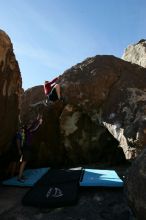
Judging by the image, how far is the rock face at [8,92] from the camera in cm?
1129

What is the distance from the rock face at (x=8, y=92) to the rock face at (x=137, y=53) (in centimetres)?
915

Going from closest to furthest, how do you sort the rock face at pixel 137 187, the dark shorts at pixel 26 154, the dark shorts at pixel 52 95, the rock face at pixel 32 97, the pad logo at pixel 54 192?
the rock face at pixel 137 187 → the pad logo at pixel 54 192 → the dark shorts at pixel 26 154 → the dark shorts at pixel 52 95 → the rock face at pixel 32 97

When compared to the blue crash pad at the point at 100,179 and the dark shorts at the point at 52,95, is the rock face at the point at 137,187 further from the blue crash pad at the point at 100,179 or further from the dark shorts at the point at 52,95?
the dark shorts at the point at 52,95

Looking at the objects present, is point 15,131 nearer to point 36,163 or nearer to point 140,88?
point 36,163

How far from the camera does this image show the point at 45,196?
9.34 m

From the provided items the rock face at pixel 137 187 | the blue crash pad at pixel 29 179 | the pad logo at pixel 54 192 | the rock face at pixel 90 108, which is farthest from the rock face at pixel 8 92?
the rock face at pixel 137 187

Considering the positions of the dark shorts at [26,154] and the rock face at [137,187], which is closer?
the rock face at [137,187]

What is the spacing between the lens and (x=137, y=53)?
802 inches

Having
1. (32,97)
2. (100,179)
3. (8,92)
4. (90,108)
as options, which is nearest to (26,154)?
(8,92)

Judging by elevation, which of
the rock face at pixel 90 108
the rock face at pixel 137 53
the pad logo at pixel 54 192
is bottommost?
→ the pad logo at pixel 54 192

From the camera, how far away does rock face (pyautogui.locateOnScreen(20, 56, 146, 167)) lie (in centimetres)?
1550

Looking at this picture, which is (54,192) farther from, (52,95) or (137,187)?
(52,95)

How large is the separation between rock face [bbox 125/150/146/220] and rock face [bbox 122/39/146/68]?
13.0 m

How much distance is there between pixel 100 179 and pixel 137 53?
11932 millimetres
